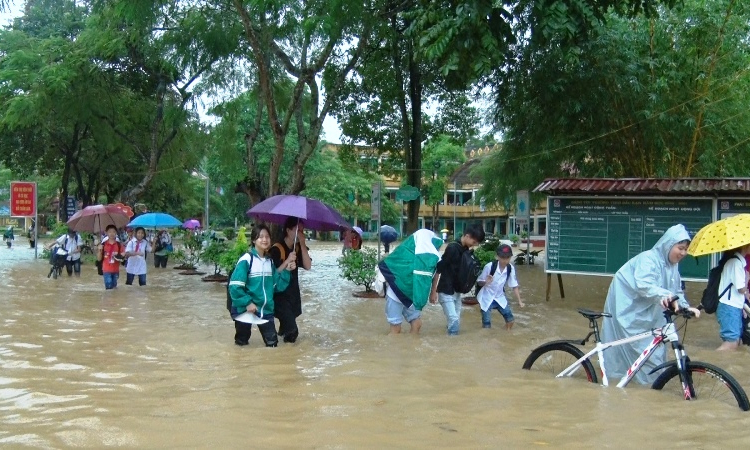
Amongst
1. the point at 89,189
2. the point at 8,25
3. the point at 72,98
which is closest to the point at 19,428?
the point at 72,98

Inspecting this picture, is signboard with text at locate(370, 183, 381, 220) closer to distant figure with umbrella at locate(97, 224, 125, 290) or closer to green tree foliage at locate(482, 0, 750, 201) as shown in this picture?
green tree foliage at locate(482, 0, 750, 201)

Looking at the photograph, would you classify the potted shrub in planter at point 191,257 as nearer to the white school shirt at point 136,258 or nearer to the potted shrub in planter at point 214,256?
the potted shrub in planter at point 214,256

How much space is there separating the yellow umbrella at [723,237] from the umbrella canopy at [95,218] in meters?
13.9

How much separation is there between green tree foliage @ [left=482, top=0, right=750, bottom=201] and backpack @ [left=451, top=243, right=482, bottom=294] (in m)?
7.13

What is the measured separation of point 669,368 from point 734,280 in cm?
267

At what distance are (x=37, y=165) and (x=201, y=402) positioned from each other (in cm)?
2877

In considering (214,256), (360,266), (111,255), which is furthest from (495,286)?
(214,256)

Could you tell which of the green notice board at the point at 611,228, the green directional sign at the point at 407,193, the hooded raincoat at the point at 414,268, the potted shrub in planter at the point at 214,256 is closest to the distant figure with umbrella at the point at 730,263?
the hooded raincoat at the point at 414,268

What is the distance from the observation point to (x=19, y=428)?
468cm

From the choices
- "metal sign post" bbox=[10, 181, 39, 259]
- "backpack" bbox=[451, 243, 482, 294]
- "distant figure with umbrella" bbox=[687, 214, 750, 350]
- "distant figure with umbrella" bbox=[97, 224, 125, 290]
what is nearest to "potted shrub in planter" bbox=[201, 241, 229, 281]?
"distant figure with umbrella" bbox=[97, 224, 125, 290]

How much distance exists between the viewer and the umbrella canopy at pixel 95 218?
1680cm

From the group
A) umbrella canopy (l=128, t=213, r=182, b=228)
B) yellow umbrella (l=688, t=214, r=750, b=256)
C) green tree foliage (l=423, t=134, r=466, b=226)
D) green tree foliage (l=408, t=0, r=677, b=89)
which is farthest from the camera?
green tree foliage (l=423, t=134, r=466, b=226)

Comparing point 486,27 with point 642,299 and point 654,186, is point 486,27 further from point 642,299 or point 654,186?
point 642,299

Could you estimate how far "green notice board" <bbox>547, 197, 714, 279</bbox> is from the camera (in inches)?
453
